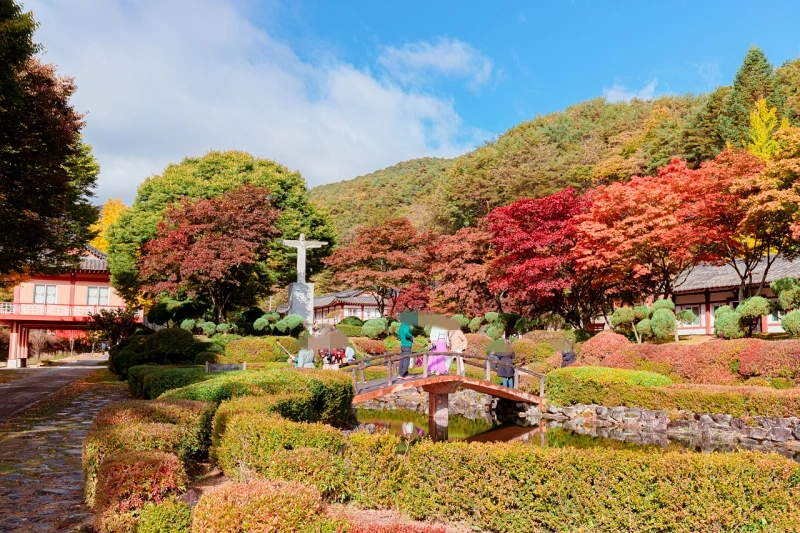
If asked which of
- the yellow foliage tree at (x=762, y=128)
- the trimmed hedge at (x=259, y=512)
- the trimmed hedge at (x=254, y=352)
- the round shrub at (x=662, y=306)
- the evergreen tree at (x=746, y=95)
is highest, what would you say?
the evergreen tree at (x=746, y=95)

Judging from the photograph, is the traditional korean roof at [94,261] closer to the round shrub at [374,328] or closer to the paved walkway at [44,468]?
the round shrub at [374,328]

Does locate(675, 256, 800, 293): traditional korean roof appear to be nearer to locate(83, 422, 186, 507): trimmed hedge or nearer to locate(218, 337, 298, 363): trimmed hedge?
locate(218, 337, 298, 363): trimmed hedge

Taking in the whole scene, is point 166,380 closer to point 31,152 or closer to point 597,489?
point 31,152

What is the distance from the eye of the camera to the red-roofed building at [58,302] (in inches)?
1359

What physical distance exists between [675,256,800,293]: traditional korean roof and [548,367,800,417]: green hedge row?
37.8ft

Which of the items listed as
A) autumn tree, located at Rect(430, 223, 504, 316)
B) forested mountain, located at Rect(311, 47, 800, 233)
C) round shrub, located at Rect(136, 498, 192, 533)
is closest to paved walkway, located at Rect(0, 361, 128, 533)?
round shrub, located at Rect(136, 498, 192, 533)

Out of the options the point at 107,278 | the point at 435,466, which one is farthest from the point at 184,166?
the point at 435,466

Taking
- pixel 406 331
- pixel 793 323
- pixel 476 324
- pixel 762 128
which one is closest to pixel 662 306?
pixel 793 323

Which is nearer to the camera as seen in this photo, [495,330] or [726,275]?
[495,330]

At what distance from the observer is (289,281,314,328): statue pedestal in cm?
3177

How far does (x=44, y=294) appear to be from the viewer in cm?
3741

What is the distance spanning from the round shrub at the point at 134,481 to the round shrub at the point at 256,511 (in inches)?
33.9

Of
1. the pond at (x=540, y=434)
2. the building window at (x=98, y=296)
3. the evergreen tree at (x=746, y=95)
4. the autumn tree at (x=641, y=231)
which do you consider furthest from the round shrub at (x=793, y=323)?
the building window at (x=98, y=296)

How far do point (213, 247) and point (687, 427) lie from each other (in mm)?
22476
